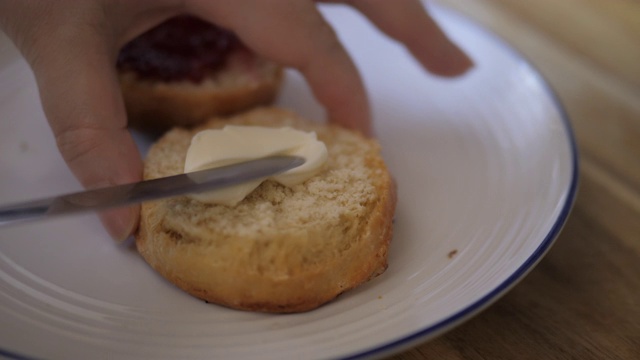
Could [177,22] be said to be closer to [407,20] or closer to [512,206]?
[407,20]

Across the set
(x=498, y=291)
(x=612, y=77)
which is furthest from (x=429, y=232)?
(x=612, y=77)

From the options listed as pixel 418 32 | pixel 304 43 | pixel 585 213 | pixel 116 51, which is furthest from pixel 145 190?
pixel 585 213

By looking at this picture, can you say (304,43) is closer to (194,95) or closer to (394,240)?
(194,95)

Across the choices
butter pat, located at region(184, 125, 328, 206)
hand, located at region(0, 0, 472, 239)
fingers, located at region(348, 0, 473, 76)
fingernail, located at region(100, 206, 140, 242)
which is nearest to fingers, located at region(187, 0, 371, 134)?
hand, located at region(0, 0, 472, 239)

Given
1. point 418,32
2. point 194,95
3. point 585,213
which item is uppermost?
point 418,32

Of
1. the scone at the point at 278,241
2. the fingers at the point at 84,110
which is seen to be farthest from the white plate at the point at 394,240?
the fingers at the point at 84,110

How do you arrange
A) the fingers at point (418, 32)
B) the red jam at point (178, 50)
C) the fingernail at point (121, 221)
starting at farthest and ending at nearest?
1. the red jam at point (178, 50)
2. the fingers at point (418, 32)
3. the fingernail at point (121, 221)

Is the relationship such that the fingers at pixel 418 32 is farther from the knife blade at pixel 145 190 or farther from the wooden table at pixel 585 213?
the knife blade at pixel 145 190
